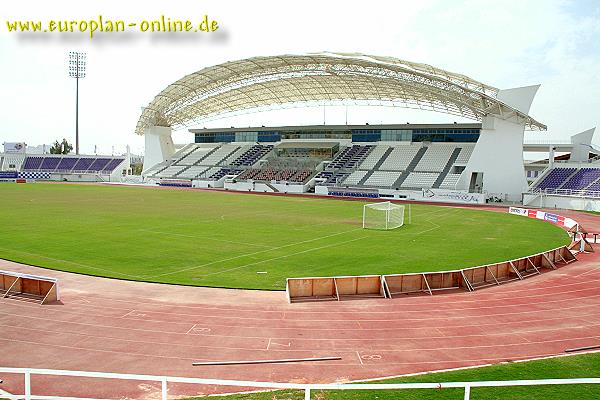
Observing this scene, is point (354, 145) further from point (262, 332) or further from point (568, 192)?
point (262, 332)

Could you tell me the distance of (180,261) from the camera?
20.2 metres

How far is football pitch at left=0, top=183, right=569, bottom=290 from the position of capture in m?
18.8

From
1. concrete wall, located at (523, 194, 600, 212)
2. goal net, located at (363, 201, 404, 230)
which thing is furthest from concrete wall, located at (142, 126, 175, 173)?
concrete wall, located at (523, 194, 600, 212)

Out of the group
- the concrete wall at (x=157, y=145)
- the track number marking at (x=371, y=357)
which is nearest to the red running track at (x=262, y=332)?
the track number marking at (x=371, y=357)

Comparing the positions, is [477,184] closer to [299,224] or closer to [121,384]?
[299,224]

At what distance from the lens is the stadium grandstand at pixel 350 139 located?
183 feet

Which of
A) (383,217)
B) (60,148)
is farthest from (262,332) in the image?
(60,148)

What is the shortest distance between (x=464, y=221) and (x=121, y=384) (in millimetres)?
34436

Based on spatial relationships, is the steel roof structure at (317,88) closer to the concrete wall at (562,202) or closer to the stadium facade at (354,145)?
the stadium facade at (354,145)

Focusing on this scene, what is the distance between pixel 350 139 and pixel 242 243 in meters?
62.6

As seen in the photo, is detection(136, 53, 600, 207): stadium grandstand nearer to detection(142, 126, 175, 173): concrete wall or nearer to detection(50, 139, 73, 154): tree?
detection(142, 126, 175, 173): concrete wall

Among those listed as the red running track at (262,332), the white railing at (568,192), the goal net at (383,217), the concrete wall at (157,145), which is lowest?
the red running track at (262,332)

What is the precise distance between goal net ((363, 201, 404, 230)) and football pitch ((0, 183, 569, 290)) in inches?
35.5

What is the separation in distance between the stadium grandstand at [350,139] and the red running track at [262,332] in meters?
41.5
